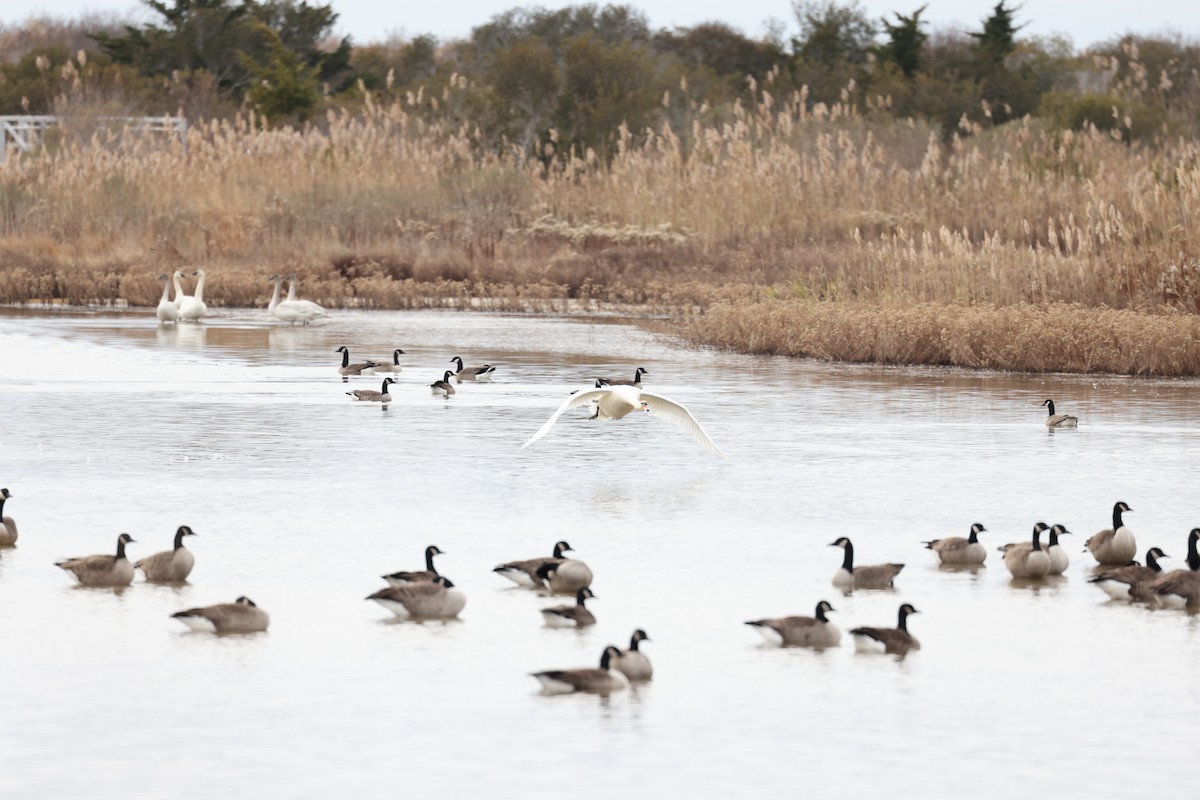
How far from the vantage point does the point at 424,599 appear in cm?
884

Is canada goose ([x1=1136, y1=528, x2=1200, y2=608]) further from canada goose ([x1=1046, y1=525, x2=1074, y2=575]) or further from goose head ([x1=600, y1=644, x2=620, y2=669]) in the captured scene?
goose head ([x1=600, y1=644, x2=620, y2=669])

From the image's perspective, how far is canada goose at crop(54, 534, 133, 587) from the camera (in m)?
9.38

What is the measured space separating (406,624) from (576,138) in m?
34.9

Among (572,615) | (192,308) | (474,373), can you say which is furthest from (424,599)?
(192,308)

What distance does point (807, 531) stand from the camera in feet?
37.2

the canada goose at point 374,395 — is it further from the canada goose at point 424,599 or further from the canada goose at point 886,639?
the canada goose at point 886,639

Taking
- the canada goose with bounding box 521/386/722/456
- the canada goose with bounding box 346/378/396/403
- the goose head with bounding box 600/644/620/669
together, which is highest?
the canada goose with bounding box 521/386/722/456

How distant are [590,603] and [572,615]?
26.3 inches

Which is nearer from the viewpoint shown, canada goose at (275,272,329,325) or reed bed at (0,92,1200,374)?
reed bed at (0,92,1200,374)

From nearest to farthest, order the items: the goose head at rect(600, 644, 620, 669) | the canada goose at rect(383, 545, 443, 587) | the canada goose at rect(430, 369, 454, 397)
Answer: the goose head at rect(600, 644, 620, 669)
the canada goose at rect(383, 545, 443, 587)
the canada goose at rect(430, 369, 454, 397)

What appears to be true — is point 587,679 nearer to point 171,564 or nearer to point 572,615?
point 572,615

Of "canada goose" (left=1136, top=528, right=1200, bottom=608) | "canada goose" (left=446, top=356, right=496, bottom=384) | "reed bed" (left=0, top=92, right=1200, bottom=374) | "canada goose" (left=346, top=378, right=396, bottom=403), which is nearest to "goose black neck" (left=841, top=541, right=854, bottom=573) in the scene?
"canada goose" (left=1136, top=528, right=1200, bottom=608)

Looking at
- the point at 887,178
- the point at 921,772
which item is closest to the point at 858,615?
the point at 921,772

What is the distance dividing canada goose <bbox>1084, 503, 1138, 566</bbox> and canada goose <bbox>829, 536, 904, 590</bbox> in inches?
46.6
